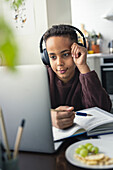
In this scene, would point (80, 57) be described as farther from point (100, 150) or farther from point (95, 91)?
point (100, 150)

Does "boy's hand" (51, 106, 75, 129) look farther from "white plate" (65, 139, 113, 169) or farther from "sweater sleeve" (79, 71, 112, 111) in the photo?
"sweater sleeve" (79, 71, 112, 111)

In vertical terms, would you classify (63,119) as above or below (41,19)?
below

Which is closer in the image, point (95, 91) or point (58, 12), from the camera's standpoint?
point (95, 91)

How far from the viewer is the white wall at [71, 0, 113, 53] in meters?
4.03

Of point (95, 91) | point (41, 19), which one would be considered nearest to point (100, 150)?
point (95, 91)

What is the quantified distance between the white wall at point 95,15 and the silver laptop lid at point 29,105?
3696 mm

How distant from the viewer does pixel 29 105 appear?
25.5 inches

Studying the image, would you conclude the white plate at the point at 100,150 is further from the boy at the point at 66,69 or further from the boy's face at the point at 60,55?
the boy's face at the point at 60,55

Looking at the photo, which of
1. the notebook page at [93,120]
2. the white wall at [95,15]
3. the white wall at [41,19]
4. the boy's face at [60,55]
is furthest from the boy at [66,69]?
the white wall at [95,15]

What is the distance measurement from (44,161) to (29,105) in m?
0.17

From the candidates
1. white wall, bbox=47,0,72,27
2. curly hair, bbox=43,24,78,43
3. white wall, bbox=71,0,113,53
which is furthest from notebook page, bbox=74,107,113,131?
white wall, bbox=71,0,113,53

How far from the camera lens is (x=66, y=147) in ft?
2.35

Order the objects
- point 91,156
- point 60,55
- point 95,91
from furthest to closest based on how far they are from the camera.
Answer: point 60,55
point 95,91
point 91,156

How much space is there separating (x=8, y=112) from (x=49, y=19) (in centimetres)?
219
